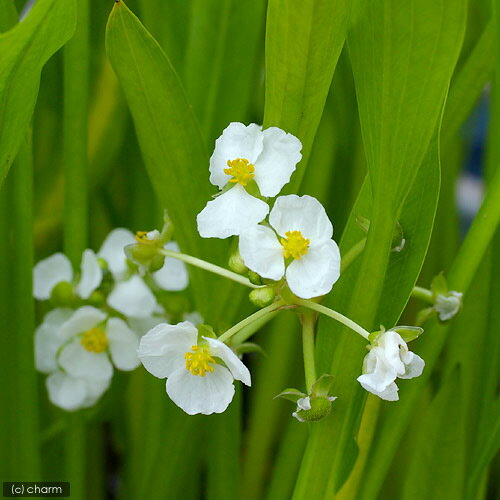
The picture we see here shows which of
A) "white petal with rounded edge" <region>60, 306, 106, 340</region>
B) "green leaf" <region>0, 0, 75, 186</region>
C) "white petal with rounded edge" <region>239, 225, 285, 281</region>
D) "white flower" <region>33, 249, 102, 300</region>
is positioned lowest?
"white petal with rounded edge" <region>60, 306, 106, 340</region>

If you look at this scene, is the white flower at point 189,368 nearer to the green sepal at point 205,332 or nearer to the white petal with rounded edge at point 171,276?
the green sepal at point 205,332

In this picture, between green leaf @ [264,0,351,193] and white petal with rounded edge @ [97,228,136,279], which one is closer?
green leaf @ [264,0,351,193]

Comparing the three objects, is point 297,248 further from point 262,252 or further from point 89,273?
point 89,273

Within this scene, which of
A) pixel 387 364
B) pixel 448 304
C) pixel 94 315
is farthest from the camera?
pixel 94 315

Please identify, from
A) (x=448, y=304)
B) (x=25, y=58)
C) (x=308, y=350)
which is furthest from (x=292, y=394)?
(x=25, y=58)

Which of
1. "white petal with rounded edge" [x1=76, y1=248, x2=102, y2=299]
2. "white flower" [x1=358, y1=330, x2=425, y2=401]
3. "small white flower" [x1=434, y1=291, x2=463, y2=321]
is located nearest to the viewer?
"white flower" [x1=358, y1=330, x2=425, y2=401]

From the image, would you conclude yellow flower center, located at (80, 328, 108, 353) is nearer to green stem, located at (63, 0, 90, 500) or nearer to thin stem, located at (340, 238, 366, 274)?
green stem, located at (63, 0, 90, 500)

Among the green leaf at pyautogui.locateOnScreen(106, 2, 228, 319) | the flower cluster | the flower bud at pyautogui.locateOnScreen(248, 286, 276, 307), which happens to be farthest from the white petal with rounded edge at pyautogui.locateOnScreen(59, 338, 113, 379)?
the flower bud at pyautogui.locateOnScreen(248, 286, 276, 307)

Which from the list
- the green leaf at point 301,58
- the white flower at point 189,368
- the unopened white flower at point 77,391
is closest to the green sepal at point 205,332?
the white flower at point 189,368
